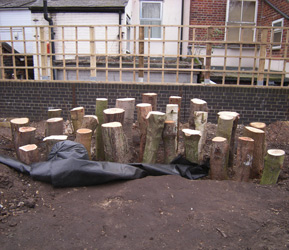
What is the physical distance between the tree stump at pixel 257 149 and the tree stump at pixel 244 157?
0.86 feet

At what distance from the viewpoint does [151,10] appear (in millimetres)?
10750

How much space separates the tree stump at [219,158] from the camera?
3.37 meters

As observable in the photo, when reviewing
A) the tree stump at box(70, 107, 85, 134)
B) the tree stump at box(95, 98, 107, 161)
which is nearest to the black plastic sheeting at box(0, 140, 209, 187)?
the tree stump at box(95, 98, 107, 161)

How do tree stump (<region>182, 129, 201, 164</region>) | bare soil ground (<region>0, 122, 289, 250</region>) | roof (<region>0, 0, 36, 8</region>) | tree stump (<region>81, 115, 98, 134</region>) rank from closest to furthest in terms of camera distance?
bare soil ground (<region>0, 122, 289, 250</region>)
tree stump (<region>182, 129, 201, 164</region>)
tree stump (<region>81, 115, 98, 134</region>)
roof (<region>0, 0, 36, 8</region>)

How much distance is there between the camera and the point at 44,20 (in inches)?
368

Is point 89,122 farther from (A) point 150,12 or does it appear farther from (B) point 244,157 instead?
(A) point 150,12

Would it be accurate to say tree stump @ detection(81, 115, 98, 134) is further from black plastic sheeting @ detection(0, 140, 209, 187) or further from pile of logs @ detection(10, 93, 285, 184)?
black plastic sheeting @ detection(0, 140, 209, 187)

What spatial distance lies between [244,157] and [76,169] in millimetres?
1927

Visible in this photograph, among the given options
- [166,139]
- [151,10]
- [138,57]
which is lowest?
[166,139]

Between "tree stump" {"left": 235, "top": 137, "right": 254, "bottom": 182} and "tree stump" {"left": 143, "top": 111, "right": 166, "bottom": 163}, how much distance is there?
956 mm

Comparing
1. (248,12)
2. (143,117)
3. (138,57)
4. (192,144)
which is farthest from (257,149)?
(248,12)

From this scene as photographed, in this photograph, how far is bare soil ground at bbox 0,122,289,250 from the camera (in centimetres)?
227

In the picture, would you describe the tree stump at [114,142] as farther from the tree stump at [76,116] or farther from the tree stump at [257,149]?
the tree stump at [257,149]

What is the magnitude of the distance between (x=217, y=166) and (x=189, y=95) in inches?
136
